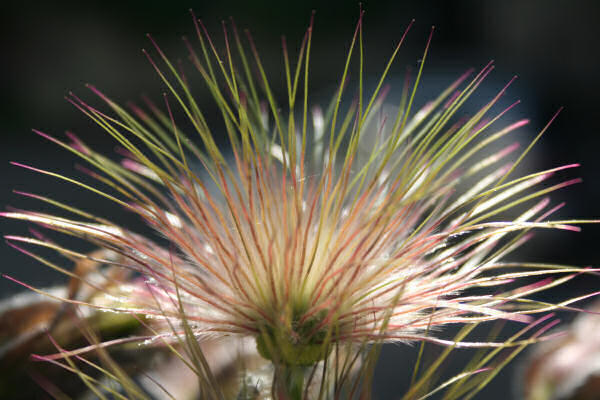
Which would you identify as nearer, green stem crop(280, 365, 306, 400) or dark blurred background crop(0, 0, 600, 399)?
green stem crop(280, 365, 306, 400)

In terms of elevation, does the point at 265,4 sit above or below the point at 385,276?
above

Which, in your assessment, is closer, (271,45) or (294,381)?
(294,381)

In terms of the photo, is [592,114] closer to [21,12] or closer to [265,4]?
[265,4]

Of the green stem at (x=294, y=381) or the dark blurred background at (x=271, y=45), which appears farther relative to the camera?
the dark blurred background at (x=271, y=45)

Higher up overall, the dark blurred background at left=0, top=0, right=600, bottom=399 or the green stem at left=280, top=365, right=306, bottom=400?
the dark blurred background at left=0, top=0, right=600, bottom=399

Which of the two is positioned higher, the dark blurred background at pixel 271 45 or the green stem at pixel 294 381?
the dark blurred background at pixel 271 45

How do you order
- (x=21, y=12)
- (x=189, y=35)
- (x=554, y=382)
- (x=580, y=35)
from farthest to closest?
(x=189, y=35) < (x=21, y=12) < (x=580, y=35) < (x=554, y=382)

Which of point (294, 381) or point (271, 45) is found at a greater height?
point (271, 45)

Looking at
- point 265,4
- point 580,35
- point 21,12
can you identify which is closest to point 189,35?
point 265,4
